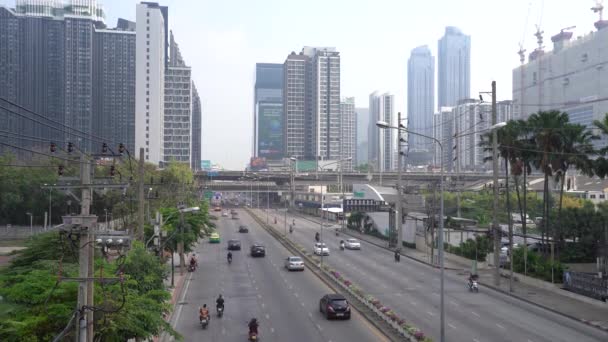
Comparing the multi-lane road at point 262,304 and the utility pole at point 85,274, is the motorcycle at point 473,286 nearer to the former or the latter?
the multi-lane road at point 262,304

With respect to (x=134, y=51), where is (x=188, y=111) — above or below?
below

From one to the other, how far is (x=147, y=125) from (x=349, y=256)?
111552 mm

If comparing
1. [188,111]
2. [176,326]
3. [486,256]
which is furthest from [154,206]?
[188,111]

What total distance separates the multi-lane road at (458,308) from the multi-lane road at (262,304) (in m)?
3.09

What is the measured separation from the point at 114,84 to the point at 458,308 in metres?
157

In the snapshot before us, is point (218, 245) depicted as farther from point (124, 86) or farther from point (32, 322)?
point (124, 86)

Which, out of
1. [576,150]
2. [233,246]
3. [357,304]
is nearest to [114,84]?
[233,246]

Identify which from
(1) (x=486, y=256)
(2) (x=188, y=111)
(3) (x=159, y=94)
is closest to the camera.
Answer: (1) (x=486, y=256)

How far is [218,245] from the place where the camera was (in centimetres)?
7031

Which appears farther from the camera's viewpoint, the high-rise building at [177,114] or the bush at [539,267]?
the high-rise building at [177,114]

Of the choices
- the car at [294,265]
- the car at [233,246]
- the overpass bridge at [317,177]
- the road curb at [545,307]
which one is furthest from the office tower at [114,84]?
the road curb at [545,307]

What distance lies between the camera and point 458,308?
105ft

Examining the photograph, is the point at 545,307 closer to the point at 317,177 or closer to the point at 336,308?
the point at 336,308

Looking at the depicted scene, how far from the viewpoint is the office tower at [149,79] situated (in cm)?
15625
